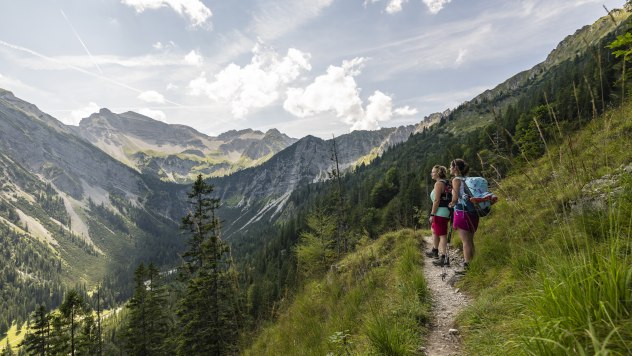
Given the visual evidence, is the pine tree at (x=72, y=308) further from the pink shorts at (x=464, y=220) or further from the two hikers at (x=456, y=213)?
the pink shorts at (x=464, y=220)

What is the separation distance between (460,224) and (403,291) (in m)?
1.89

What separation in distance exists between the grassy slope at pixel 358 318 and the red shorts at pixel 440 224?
3.55ft

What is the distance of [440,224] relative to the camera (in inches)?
324

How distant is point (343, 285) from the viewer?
29.2 ft

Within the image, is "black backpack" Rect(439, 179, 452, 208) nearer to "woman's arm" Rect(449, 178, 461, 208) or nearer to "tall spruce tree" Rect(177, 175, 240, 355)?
"woman's arm" Rect(449, 178, 461, 208)

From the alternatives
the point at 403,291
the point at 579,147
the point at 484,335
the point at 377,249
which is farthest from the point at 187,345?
the point at 579,147

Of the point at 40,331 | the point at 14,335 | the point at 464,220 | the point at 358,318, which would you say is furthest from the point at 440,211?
the point at 14,335

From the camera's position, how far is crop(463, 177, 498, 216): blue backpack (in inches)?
241

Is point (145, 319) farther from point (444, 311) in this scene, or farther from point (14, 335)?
point (14, 335)

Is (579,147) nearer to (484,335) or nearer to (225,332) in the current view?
(484,335)

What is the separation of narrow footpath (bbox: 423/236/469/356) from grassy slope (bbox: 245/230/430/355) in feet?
0.63

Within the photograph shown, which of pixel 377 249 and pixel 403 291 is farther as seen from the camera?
pixel 377 249

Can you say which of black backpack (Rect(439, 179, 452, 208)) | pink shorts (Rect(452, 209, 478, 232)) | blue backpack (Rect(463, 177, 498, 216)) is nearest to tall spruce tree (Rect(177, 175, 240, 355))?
black backpack (Rect(439, 179, 452, 208))

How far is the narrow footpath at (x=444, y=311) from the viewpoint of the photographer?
441cm
